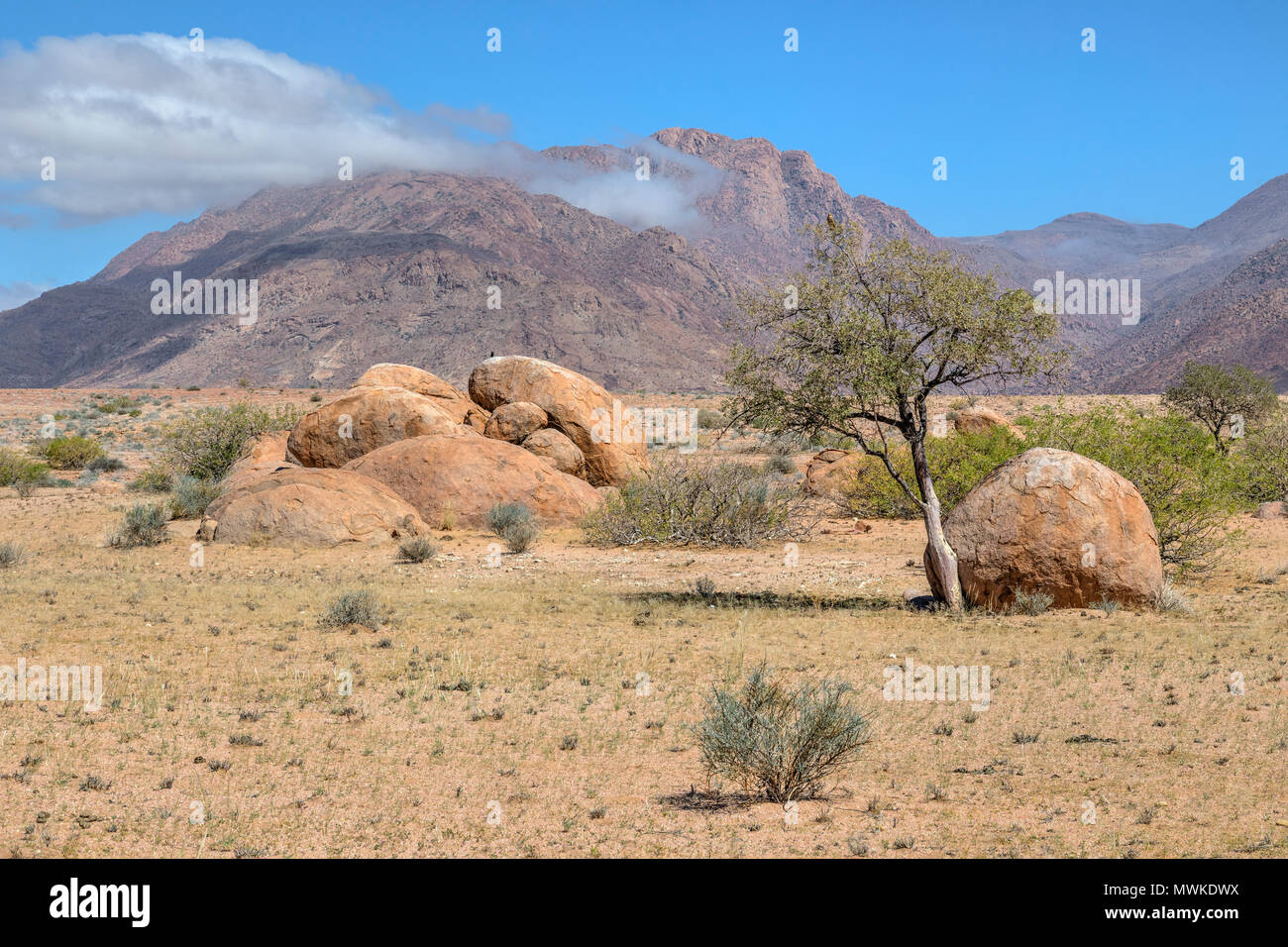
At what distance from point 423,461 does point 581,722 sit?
13662 millimetres

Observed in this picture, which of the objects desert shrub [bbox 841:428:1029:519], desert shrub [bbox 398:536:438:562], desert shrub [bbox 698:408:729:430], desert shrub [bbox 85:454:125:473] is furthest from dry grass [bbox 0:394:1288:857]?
desert shrub [bbox 698:408:729:430]

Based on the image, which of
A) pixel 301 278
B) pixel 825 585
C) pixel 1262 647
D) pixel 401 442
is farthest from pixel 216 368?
pixel 1262 647

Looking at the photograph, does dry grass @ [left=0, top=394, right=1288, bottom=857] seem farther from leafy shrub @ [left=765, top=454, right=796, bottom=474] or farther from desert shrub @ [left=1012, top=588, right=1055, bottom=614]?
leafy shrub @ [left=765, top=454, right=796, bottom=474]

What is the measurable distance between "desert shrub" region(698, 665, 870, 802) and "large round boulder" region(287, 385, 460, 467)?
17337 mm

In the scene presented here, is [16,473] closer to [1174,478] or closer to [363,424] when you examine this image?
[363,424]

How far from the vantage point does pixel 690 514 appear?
70.2 feet

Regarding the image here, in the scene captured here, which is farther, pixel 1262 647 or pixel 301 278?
pixel 301 278

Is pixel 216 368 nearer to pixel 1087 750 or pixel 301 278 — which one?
pixel 301 278

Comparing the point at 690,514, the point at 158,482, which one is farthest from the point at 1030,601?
the point at 158,482

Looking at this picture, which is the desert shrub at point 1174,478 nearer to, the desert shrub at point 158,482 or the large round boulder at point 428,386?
the large round boulder at point 428,386

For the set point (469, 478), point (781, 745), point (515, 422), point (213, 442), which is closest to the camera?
point (781, 745)

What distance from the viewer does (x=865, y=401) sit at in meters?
13.9

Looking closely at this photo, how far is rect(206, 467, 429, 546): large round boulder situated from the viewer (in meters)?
18.8
